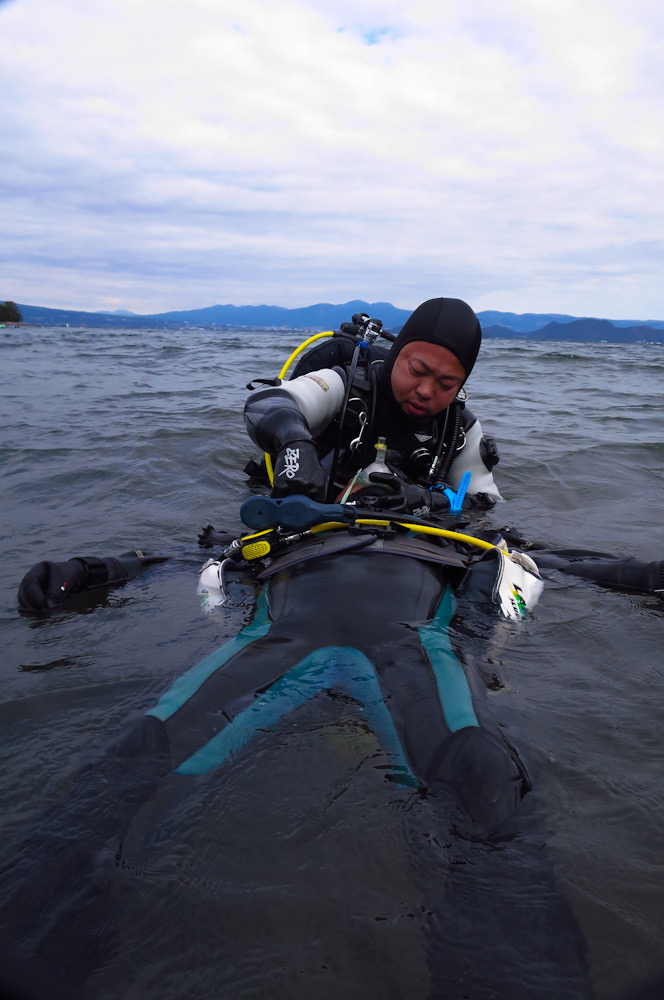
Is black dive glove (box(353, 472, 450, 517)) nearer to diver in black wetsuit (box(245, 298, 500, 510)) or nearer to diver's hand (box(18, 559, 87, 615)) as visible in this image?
diver in black wetsuit (box(245, 298, 500, 510))

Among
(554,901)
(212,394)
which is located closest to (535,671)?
(554,901)

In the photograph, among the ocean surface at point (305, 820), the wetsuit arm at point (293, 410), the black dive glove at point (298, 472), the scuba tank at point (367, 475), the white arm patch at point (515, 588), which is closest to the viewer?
the ocean surface at point (305, 820)

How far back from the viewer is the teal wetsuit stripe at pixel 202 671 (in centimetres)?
171

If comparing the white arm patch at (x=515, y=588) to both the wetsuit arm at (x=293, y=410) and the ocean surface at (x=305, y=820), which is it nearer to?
the ocean surface at (x=305, y=820)

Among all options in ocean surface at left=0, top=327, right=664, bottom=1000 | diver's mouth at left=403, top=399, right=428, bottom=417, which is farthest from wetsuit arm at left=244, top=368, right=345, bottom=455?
ocean surface at left=0, top=327, right=664, bottom=1000

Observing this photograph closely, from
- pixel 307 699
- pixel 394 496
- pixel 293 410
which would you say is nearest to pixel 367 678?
pixel 307 699

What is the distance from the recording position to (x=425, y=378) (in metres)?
3.25

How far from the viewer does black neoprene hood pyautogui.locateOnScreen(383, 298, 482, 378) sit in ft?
10.5

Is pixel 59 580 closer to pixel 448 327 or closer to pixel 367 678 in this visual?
pixel 367 678

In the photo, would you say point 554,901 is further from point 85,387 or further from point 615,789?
point 85,387

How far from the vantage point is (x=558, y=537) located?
4.21 meters

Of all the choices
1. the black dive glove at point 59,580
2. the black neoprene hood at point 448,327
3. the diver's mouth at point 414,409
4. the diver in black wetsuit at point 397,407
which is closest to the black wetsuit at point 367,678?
the diver in black wetsuit at point 397,407

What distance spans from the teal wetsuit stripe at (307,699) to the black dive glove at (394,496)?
0.91 m

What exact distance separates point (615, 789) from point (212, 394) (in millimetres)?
9541
